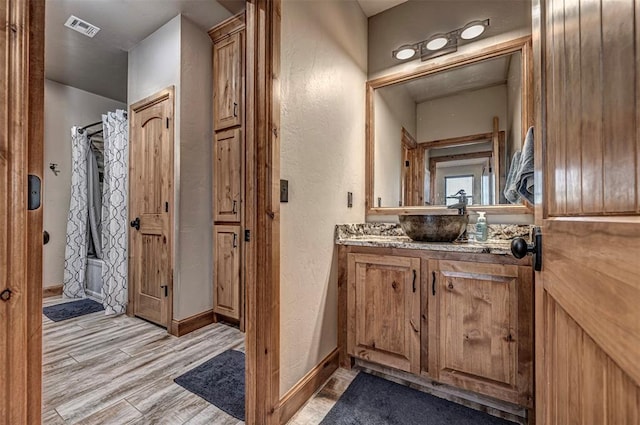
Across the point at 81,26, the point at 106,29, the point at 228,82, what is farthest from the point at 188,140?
the point at 81,26

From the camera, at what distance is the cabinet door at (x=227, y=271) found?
2.46m

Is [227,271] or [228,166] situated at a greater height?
[228,166]

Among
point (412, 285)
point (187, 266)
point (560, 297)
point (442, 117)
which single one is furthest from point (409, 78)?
point (187, 266)

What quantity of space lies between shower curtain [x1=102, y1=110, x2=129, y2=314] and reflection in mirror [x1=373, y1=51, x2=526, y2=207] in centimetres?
252

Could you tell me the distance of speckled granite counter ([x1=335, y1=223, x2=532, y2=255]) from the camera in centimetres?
143

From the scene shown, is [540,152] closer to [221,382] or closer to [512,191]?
[512,191]

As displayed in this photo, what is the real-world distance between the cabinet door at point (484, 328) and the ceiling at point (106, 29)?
270 cm

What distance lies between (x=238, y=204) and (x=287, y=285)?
126 cm

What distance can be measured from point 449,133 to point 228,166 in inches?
71.4

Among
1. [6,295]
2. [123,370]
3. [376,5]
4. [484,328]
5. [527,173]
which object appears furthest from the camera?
[376,5]

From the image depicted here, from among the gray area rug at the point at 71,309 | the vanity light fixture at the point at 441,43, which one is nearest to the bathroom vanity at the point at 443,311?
the vanity light fixture at the point at 441,43

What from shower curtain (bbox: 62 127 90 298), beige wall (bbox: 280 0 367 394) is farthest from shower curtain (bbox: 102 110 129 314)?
beige wall (bbox: 280 0 367 394)

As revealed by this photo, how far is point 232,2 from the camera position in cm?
223

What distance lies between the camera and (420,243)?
159 cm
